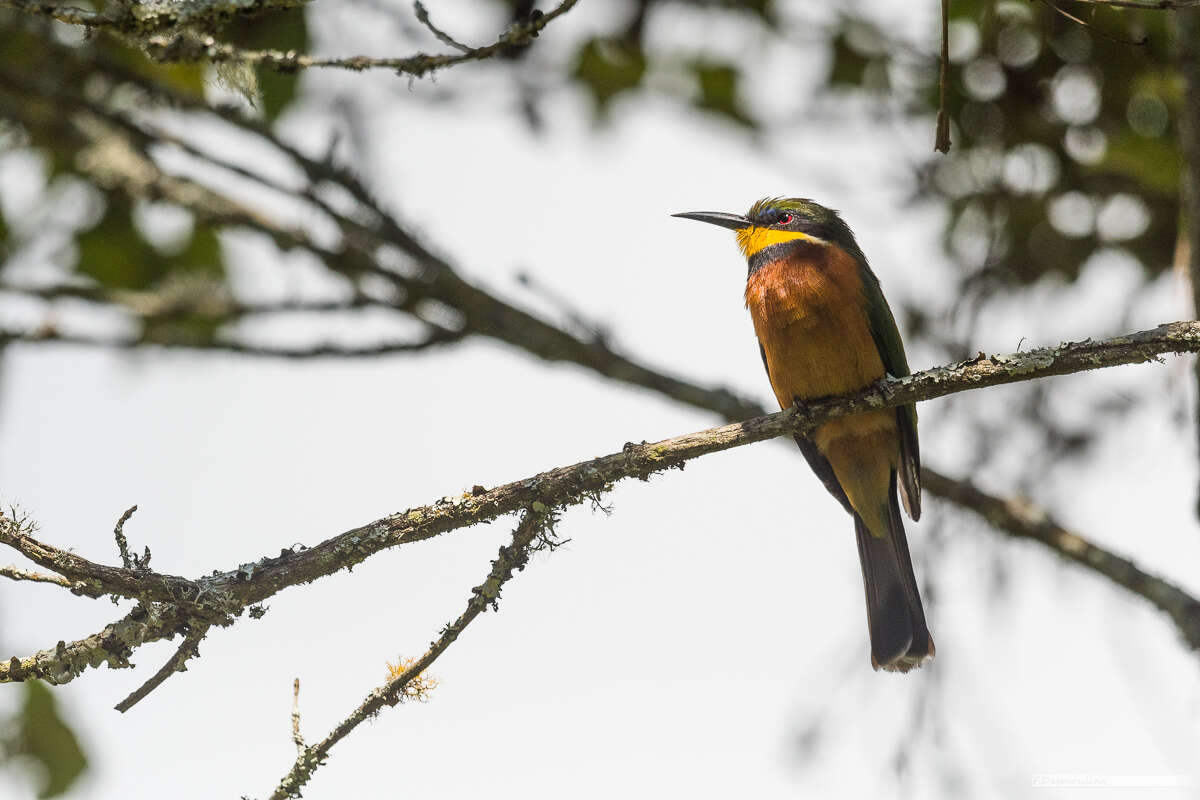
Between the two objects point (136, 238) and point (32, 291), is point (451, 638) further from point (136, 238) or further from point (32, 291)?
point (136, 238)

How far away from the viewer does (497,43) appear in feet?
8.07

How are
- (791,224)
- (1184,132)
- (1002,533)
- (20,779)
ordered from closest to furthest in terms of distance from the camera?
1. (1184,132)
2. (20,779)
3. (1002,533)
4. (791,224)

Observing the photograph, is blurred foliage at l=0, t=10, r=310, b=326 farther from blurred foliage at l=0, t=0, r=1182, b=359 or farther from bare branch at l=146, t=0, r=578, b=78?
bare branch at l=146, t=0, r=578, b=78

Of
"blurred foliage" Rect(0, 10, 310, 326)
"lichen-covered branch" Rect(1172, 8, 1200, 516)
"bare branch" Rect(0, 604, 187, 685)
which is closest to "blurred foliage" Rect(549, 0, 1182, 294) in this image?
"lichen-covered branch" Rect(1172, 8, 1200, 516)

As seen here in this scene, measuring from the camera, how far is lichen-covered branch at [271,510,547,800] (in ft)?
8.32

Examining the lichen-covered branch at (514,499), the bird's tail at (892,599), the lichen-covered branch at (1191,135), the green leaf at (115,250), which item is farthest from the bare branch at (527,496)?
the green leaf at (115,250)

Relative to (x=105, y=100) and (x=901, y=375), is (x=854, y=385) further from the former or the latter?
(x=105, y=100)

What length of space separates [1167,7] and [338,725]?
228 cm

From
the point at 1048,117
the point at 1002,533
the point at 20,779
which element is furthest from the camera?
the point at 1048,117

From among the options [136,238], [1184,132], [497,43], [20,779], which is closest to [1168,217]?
[1184,132]

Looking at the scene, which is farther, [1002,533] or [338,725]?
[1002,533]

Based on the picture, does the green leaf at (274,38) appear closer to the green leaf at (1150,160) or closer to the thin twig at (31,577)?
the thin twig at (31,577)

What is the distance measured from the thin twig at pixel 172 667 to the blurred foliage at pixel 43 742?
137 centimetres

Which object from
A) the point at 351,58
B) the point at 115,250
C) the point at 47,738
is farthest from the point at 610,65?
the point at 47,738
